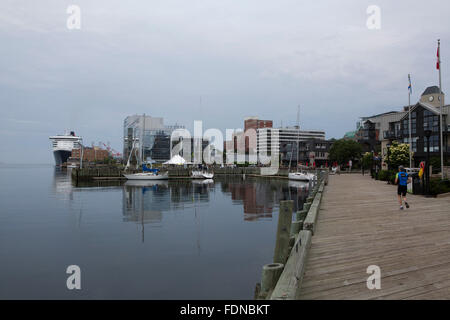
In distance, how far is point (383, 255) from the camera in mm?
7883

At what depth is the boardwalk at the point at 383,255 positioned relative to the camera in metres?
5.85

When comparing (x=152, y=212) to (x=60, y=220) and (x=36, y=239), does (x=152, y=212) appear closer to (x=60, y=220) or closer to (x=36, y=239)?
(x=60, y=220)

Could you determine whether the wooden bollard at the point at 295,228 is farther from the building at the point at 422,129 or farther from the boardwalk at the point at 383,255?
the building at the point at 422,129

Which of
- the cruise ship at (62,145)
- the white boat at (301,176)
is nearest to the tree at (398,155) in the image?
the white boat at (301,176)

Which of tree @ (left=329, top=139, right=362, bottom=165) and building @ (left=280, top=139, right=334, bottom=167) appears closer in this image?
tree @ (left=329, top=139, right=362, bottom=165)

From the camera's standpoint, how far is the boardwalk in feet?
19.2

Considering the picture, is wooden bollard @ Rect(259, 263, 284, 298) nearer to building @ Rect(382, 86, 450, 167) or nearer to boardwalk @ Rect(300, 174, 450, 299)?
boardwalk @ Rect(300, 174, 450, 299)

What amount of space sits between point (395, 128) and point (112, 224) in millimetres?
55892

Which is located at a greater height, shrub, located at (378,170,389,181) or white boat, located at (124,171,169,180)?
shrub, located at (378,170,389,181)

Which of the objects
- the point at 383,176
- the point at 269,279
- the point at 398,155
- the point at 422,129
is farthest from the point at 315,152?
the point at 269,279

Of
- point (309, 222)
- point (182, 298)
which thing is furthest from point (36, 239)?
point (309, 222)

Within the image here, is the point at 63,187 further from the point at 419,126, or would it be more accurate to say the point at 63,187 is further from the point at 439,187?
the point at 419,126

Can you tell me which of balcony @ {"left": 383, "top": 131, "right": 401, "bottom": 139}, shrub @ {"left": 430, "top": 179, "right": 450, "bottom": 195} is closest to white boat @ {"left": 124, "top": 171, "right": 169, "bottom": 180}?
balcony @ {"left": 383, "top": 131, "right": 401, "bottom": 139}

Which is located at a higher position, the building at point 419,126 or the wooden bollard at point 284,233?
the building at point 419,126
